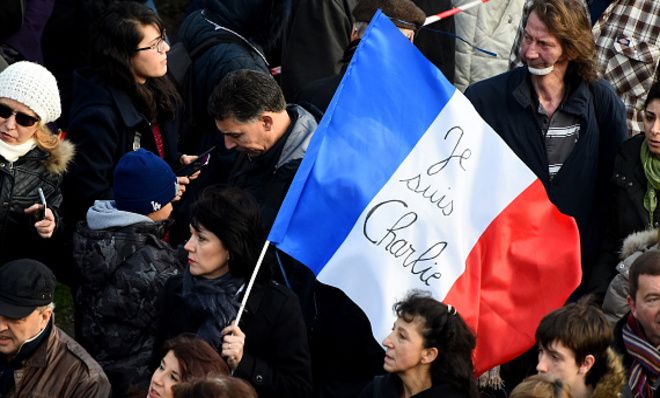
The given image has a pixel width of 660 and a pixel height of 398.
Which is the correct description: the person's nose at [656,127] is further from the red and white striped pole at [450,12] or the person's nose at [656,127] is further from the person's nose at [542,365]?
the red and white striped pole at [450,12]

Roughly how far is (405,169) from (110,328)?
1.52 metres

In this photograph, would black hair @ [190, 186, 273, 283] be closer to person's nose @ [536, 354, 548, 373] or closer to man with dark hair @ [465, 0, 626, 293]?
person's nose @ [536, 354, 548, 373]

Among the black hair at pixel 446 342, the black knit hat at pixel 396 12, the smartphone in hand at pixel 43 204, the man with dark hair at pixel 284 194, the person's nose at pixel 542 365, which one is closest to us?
the black hair at pixel 446 342

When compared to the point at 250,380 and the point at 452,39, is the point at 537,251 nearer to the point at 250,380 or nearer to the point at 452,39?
the point at 250,380

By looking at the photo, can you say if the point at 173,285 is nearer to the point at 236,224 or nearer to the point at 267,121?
the point at 236,224

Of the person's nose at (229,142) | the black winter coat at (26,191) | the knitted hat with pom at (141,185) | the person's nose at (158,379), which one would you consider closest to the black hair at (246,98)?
the person's nose at (229,142)

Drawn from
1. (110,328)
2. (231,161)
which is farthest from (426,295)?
(231,161)

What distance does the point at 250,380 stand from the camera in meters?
6.14

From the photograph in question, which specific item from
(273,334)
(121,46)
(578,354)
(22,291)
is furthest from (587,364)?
(121,46)

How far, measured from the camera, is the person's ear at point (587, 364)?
600cm

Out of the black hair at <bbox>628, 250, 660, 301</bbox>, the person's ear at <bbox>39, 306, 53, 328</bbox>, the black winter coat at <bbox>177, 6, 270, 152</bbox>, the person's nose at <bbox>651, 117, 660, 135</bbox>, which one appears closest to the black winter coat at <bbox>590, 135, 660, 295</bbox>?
the person's nose at <bbox>651, 117, 660, 135</bbox>

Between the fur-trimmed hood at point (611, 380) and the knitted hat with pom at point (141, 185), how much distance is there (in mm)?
2223

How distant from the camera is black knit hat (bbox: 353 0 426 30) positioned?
26.3 ft

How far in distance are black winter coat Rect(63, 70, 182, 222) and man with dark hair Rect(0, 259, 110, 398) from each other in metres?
A: 1.38
